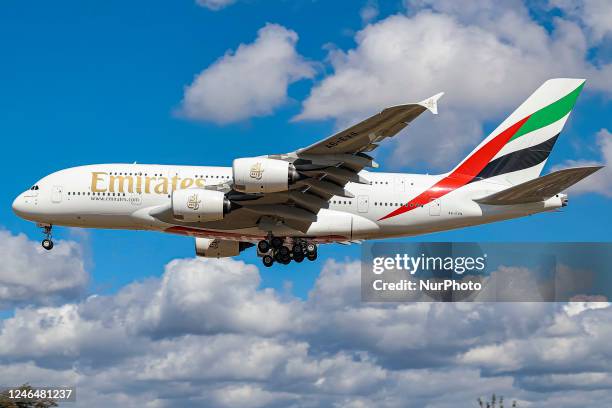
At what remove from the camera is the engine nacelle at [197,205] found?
46594mm

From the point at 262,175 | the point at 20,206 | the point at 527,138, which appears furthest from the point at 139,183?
the point at 527,138

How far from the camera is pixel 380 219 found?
1965 inches

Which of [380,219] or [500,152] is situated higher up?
[500,152]

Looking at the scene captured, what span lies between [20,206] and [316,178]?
15.5 metres

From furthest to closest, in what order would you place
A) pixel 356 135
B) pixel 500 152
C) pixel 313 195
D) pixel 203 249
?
1. pixel 203 249
2. pixel 500 152
3. pixel 313 195
4. pixel 356 135

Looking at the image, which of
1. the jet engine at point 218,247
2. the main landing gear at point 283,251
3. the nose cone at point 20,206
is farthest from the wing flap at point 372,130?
the nose cone at point 20,206

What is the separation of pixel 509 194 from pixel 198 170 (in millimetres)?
15367

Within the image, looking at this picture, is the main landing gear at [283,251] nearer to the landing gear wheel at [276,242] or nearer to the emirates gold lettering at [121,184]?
the landing gear wheel at [276,242]

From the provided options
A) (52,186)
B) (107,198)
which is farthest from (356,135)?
(52,186)

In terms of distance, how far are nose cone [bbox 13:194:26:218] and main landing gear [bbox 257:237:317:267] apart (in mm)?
12009

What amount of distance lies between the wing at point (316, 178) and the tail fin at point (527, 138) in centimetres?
703

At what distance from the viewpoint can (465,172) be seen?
51969 millimetres

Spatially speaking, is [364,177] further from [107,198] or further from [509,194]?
[107,198]

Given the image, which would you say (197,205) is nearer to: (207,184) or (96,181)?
(207,184)
